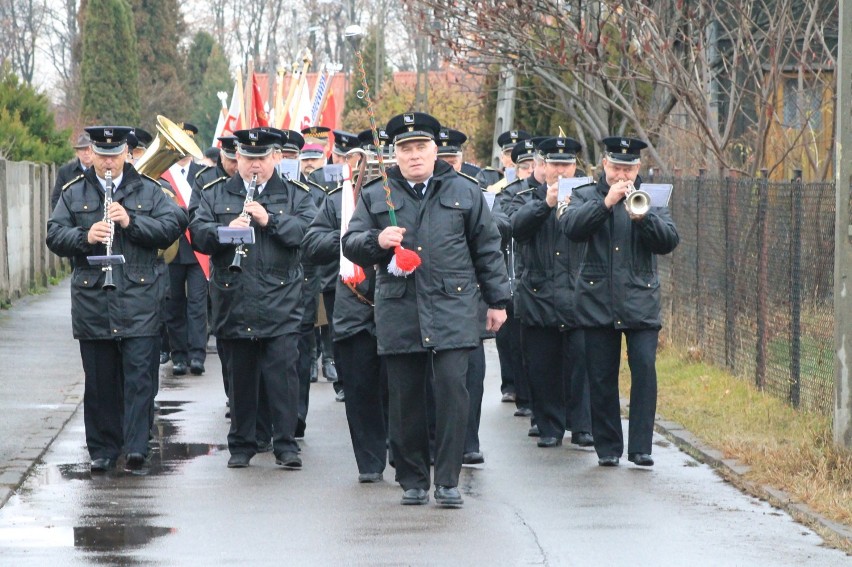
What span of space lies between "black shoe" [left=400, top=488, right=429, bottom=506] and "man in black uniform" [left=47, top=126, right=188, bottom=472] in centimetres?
186

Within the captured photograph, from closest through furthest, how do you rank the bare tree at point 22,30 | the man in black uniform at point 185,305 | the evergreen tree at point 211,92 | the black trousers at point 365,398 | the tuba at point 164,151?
the black trousers at point 365,398, the tuba at point 164,151, the man in black uniform at point 185,305, the bare tree at point 22,30, the evergreen tree at point 211,92

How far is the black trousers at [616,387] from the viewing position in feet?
33.0

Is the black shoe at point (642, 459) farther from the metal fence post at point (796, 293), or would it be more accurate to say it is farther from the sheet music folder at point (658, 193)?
the metal fence post at point (796, 293)

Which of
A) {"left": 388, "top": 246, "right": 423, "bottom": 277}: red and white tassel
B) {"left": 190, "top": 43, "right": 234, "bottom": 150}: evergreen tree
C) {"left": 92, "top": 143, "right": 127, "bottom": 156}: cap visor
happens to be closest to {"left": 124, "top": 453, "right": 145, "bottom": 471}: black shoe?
{"left": 92, "top": 143, "right": 127, "bottom": 156}: cap visor

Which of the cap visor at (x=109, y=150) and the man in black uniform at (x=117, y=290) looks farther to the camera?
the cap visor at (x=109, y=150)

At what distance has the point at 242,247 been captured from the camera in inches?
394

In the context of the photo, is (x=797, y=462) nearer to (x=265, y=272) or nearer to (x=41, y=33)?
(x=265, y=272)

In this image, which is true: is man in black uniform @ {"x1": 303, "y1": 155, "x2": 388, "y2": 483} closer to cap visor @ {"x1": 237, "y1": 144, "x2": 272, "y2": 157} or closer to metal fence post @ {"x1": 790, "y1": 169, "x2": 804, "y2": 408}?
cap visor @ {"x1": 237, "y1": 144, "x2": 272, "y2": 157}

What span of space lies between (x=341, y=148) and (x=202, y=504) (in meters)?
6.96

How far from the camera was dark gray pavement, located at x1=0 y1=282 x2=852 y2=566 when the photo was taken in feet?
24.7

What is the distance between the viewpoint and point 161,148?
38.1 feet

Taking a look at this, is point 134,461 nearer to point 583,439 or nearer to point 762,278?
point 583,439

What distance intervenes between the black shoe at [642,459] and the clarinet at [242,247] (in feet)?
8.58

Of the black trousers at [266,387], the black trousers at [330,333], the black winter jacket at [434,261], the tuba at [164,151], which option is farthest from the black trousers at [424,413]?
the tuba at [164,151]
